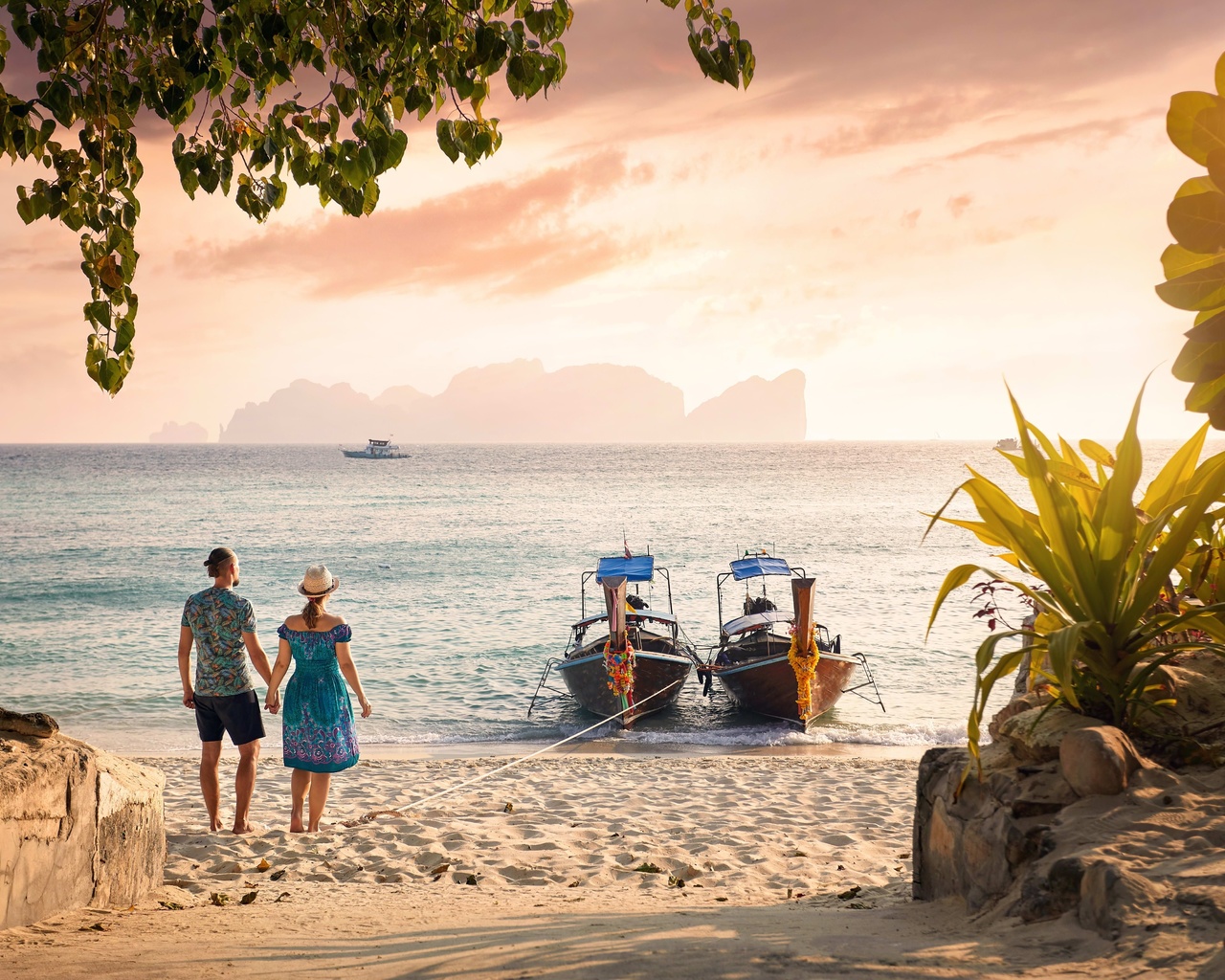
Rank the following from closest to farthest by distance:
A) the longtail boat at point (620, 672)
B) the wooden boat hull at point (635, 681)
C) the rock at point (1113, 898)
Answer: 1. the rock at point (1113, 898)
2. the longtail boat at point (620, 672)
3. the wooden boat hull at point (635, 681)

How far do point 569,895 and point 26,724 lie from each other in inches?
107

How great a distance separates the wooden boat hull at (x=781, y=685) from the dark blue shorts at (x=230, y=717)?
9483 mm

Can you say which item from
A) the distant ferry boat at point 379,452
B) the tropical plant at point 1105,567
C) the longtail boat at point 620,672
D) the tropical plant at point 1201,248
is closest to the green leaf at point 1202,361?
the tropical plant at point 1201,248

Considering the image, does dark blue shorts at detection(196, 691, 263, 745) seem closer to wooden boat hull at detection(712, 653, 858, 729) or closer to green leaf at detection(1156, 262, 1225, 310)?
green leaf at detection(1156, 262, 1225, 310)

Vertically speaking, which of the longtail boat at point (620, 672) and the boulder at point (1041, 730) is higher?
the boulder at point (1041, 730)

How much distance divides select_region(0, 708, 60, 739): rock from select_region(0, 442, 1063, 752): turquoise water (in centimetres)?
979

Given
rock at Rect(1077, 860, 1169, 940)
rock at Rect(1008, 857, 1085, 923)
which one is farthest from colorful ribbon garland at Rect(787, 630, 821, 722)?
rock at Rect(1077, 860, 1169, 940)

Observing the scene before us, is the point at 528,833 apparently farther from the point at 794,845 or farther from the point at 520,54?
the point at 520,54

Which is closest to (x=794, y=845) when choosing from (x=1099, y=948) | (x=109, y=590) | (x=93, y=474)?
(x=1099, y=948)

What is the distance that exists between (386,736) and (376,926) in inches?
423

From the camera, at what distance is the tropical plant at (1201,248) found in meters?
1.79

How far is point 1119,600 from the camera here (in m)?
3.40

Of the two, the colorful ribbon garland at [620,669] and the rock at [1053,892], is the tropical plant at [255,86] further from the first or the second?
the colorful ribbon garland at [620,669]

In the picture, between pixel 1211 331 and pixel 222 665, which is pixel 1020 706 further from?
pixel 222 665
